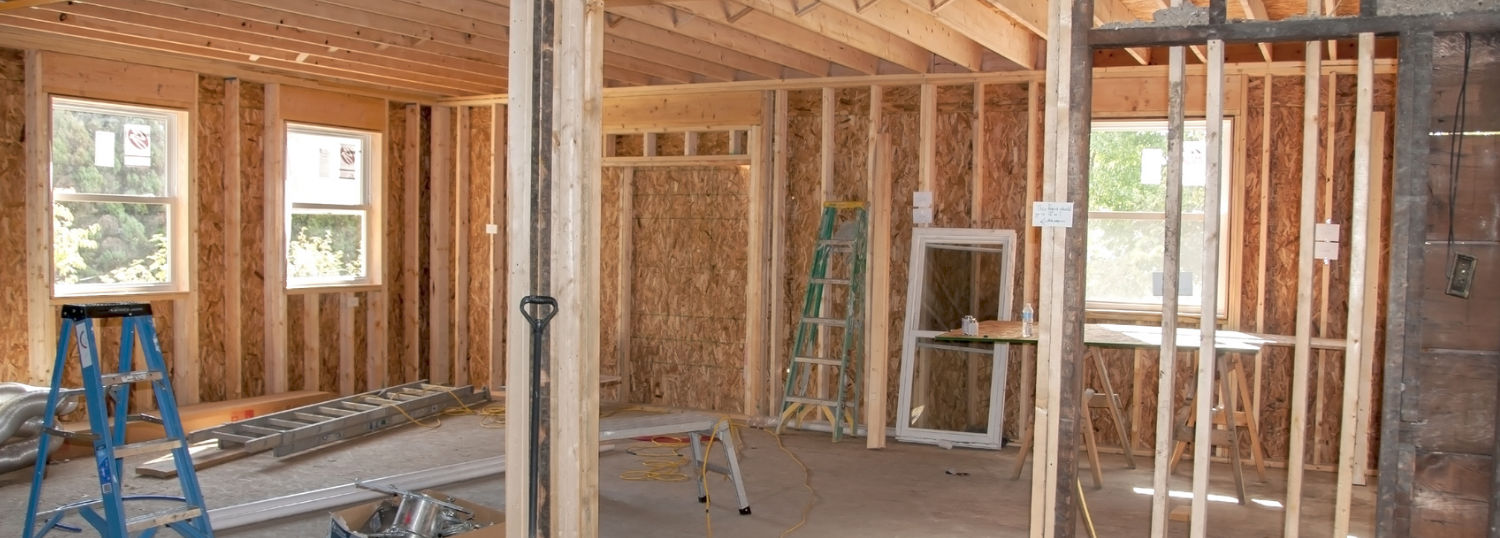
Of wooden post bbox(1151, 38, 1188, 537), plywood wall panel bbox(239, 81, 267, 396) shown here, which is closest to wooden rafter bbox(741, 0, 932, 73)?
wooden post bbox(1151, 38, 1188, 537)

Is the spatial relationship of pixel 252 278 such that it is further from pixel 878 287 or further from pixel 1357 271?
pixel 1357 271

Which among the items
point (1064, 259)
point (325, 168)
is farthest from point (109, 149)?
point (1064, 259)

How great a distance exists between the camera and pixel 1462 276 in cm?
365

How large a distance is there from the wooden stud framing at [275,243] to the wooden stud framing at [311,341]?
25 cm

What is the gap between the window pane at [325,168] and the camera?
9.25 m

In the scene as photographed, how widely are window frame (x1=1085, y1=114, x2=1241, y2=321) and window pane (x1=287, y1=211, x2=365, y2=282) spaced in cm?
631

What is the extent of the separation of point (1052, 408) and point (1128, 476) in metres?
3.56

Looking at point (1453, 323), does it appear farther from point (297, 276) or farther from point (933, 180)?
point (297, 276)

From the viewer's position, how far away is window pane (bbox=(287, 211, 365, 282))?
9328mm

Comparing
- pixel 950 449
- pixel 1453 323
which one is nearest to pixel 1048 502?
pixel 1453 323

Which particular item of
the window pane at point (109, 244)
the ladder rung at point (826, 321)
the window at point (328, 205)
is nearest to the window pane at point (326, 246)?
the window at point (328, 205)

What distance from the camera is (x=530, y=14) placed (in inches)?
173

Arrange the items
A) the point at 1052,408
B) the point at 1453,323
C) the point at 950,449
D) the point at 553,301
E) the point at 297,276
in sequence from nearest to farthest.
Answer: the point at 1453,323 → the point at 1052,408 → the point at 553,301 → the point at 950,449 → the point at 297,276

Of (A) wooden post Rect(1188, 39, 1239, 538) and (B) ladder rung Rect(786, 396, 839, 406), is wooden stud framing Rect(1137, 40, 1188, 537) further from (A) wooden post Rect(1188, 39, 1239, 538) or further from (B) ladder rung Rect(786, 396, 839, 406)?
(B) ladder rung Rect(786, 396, 839, 406)
